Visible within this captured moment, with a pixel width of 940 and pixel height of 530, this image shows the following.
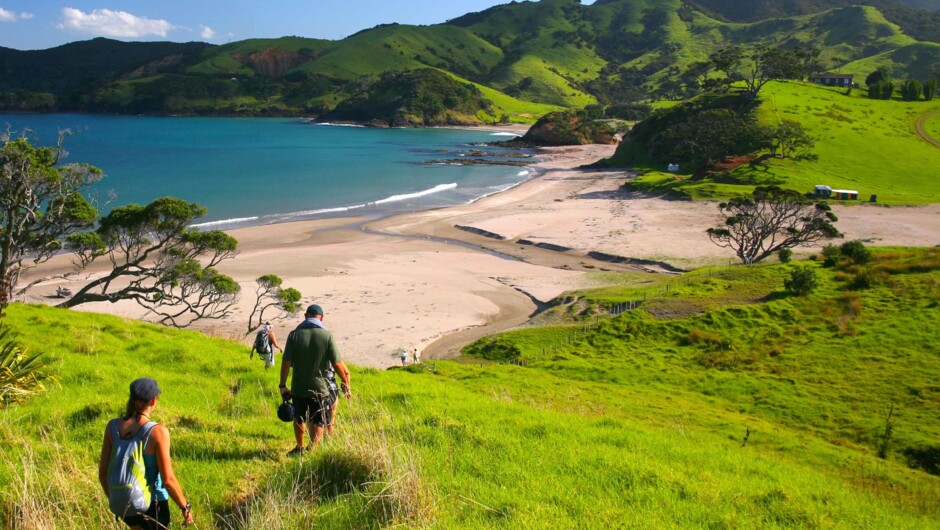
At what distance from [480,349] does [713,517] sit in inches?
724

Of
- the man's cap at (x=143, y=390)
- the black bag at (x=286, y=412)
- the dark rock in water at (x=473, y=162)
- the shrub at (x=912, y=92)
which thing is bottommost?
the black bag at (x=286, y=412)

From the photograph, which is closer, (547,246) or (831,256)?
(831,256)

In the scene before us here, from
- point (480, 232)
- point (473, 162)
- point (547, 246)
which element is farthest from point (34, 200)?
point (473, 162)

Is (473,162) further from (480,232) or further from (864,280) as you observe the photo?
(864,280)

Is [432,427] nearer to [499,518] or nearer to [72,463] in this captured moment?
[499,518]

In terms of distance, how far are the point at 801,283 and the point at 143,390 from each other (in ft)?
84.7

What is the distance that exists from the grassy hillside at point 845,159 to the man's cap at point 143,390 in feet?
226

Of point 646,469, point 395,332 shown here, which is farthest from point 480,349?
point 646,469

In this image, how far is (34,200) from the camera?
22688 millimetres

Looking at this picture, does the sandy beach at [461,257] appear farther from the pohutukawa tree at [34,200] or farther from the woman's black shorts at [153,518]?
the woman's black shorts at [153,518]

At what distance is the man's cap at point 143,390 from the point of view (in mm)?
5258

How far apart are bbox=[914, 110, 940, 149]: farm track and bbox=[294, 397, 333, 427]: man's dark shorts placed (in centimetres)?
10187

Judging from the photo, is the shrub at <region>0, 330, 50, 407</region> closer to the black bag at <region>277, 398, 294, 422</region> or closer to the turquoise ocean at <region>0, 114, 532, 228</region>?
→ the black bag at <region>277, 398, 294, 422</region>

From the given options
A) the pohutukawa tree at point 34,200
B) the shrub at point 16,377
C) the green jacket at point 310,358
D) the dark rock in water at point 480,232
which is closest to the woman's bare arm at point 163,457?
the green jacket at point 310,358
